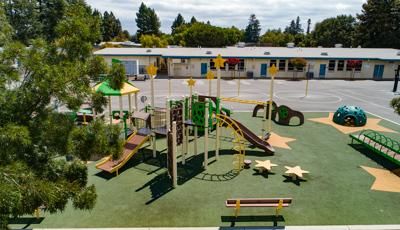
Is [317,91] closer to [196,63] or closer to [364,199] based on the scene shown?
[196,63]

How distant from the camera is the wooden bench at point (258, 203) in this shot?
827 centimetres

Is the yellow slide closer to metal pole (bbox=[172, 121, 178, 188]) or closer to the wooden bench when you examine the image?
metal pole (bbox=[172, 121, 178, 188])

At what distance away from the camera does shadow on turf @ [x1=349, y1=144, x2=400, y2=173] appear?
1203 centimetres

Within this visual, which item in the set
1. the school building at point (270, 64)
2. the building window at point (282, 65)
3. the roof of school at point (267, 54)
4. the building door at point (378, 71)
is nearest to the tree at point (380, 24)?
the roof of school at point (267, 54)

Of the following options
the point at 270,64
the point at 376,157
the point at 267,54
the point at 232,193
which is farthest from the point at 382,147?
the point at 267,54

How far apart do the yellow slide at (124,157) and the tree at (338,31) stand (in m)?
67.9

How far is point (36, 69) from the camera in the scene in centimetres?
495

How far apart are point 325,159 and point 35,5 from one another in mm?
60202

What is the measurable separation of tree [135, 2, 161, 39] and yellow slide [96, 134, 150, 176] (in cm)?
8427

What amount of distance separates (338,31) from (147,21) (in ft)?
180

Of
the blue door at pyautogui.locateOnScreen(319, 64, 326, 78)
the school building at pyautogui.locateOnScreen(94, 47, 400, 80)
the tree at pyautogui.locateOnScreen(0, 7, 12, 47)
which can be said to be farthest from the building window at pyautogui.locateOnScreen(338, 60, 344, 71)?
the tree at pyautogui.locateOnScreen(0, 7, 12, 47)

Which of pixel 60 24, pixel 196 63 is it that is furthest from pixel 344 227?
pixel 196 63

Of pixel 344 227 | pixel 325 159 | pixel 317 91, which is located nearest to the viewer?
pixel 344 227

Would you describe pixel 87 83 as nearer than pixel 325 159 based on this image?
Yes
